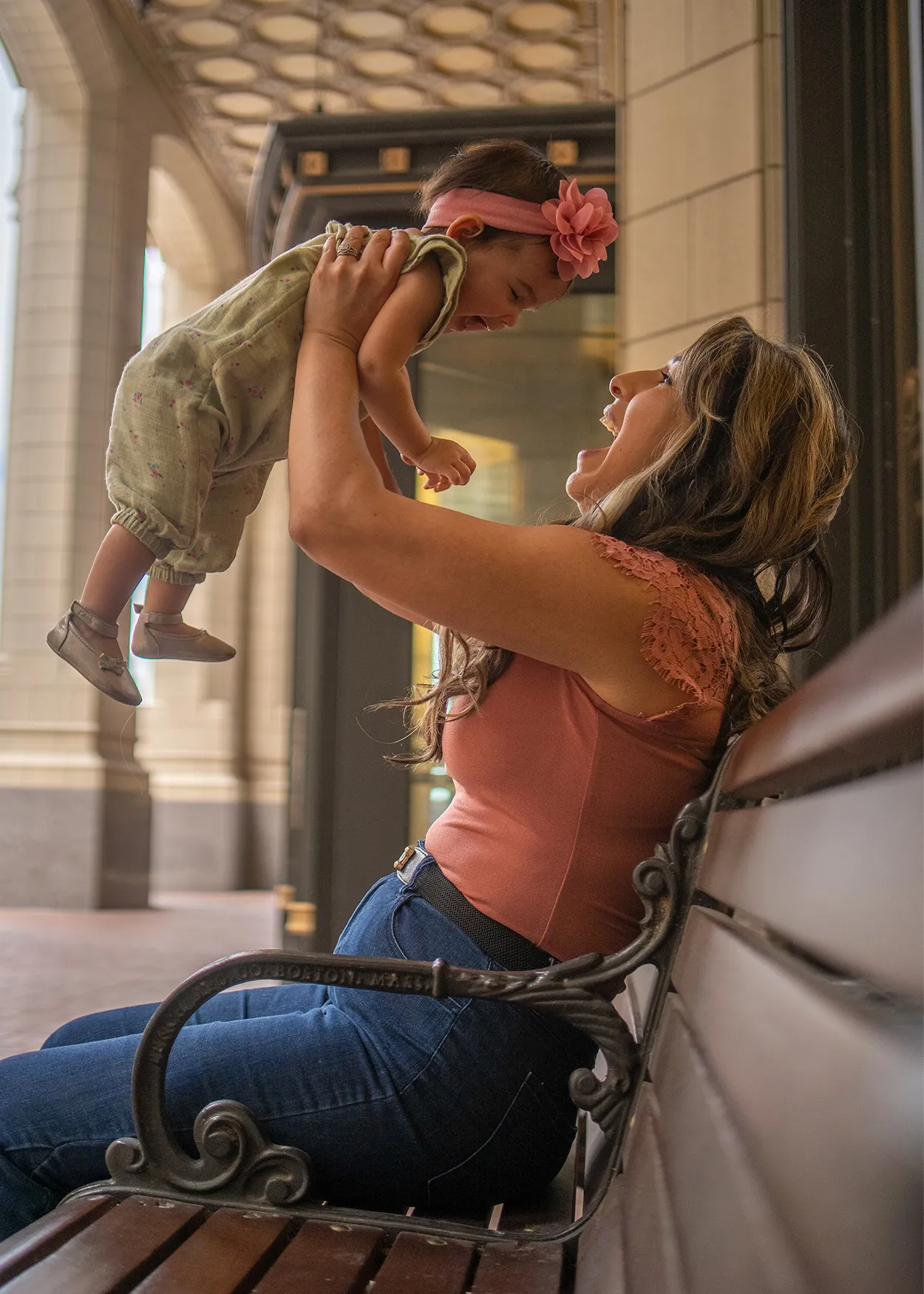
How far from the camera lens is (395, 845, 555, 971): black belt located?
1.33 metres

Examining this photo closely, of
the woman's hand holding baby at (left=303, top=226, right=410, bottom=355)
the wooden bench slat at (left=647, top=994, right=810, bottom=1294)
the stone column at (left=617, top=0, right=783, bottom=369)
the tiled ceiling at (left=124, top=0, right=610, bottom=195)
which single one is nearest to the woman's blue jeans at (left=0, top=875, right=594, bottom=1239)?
the wooden bench slat at (left=647, top=994, right=810, bottom=1294)

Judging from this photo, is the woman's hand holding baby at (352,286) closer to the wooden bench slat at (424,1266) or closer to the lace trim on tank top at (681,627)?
the lace trim on tank top at (681,627)

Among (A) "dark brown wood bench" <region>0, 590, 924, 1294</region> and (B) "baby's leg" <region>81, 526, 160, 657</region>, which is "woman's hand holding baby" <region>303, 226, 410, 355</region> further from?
(A) "dark brown wood bench" <region>0, 590, 924, 1294</region>

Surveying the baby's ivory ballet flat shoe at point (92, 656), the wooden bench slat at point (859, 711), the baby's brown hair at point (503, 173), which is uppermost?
the baby's brown hair at point (503, 173)

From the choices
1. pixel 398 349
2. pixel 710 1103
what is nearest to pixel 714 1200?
pixel 710 1103

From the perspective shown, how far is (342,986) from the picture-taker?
4.18 ft

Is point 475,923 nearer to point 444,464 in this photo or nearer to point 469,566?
point 469,566

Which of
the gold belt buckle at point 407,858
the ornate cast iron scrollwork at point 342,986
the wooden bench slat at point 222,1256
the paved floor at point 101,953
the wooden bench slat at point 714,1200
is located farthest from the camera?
the paved floor at point 101,953

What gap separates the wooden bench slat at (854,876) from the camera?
485 mm

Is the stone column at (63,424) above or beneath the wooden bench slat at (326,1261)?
above

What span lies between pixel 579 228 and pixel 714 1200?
127 cm

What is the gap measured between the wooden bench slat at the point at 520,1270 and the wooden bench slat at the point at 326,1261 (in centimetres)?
11

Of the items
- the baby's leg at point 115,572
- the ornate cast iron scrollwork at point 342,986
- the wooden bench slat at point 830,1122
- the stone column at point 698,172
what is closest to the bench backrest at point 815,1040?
the wooden bench slat at point 830,1122

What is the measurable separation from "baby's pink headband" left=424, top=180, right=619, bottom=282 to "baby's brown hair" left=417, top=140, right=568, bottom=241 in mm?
13
